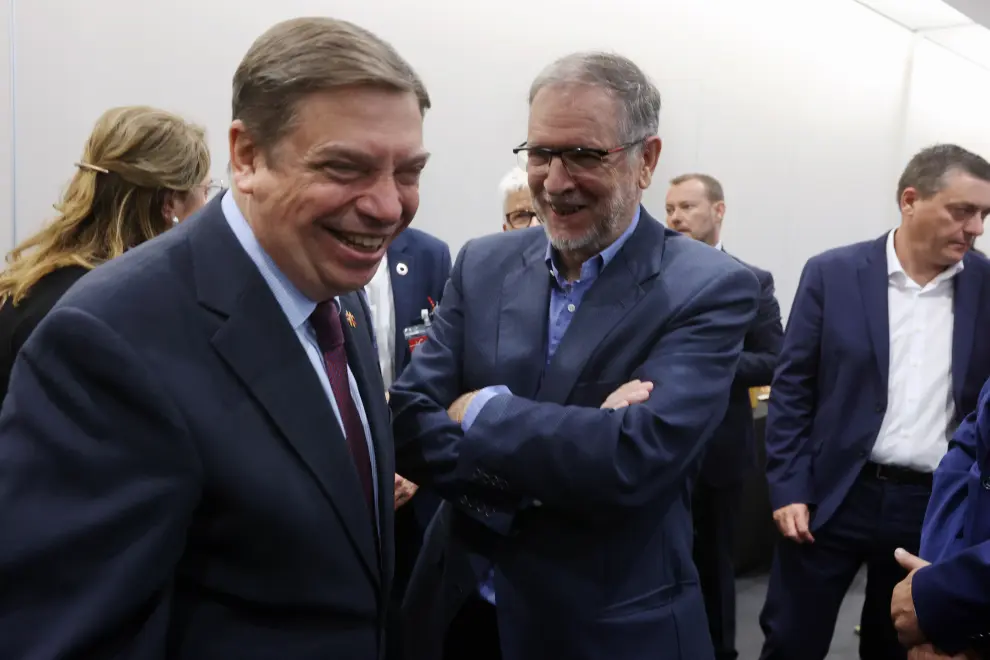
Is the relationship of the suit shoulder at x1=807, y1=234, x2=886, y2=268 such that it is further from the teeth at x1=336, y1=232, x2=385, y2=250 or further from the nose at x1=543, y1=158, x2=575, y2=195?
the teeth at x1=336, y1=232, x2=385, y2=250

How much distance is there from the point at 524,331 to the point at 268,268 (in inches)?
25.9

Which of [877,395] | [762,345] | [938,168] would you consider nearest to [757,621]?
[762,345]

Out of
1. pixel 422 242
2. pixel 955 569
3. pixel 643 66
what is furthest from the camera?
pixel 643 66

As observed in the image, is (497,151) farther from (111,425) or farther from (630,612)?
(111,425)

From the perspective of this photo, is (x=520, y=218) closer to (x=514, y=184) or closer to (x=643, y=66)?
(x=514, y=184)

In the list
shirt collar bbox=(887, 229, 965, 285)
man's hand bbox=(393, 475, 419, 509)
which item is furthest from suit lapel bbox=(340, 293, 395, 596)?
shirt collar bbox=(887, 229, 965, 285)

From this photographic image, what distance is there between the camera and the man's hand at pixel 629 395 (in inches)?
56.7

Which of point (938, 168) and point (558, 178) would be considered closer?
point (558, 178)

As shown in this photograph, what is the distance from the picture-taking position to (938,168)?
2.63 meters

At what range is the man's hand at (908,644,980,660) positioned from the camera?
1510 mm

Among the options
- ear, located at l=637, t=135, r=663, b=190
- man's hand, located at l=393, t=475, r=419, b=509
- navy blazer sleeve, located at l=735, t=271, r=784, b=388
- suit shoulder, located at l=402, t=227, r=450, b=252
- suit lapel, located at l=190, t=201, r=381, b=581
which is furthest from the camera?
navy blazer sleeve, located at l=735, t=271, r=784, b=388

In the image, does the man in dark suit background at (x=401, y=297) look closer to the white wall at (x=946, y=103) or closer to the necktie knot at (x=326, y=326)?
the necktie knot at (x=326, y=326)

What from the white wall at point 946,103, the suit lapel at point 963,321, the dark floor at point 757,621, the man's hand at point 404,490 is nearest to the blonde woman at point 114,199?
the man's hand at point 404,490

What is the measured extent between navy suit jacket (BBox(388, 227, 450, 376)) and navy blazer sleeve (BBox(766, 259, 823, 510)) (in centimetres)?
122
